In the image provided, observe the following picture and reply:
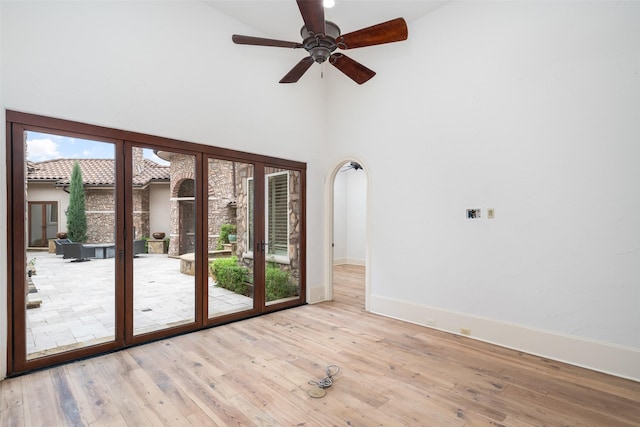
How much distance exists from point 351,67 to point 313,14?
0.96m

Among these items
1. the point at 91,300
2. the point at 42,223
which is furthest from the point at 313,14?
the point at 91,300

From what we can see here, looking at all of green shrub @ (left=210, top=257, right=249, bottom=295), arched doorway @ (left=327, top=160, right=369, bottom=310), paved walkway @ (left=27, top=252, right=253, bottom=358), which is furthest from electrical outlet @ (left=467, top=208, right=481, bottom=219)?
arched doorway @ (left=327, top=160, right=369, bottom=310)

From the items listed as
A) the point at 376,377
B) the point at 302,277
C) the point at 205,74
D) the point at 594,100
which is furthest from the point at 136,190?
the point at 594,100

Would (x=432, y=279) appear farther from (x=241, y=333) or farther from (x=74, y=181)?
(x=74, y=181)

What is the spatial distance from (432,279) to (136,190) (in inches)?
153

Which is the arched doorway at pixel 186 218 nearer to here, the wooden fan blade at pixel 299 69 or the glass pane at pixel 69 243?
the glass pane at pixel 69 243

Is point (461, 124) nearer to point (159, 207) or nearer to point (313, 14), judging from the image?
point (313, 14)

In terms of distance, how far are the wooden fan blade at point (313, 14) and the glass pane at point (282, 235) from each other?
2423 millimetres

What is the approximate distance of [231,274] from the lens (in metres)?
4.59

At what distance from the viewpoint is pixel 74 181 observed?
3.23 m

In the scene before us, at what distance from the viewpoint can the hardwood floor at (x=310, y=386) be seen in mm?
2242

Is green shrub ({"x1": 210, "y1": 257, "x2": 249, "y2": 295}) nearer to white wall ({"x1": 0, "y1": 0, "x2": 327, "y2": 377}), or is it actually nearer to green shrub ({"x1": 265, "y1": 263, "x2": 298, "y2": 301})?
green shrub ({"x1": 265, "y1": 263, "x2": 298, "y2": 301})

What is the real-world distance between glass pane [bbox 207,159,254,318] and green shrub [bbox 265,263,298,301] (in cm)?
31

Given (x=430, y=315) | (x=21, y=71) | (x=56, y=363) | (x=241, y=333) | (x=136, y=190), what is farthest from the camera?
(x=430, y=315)
